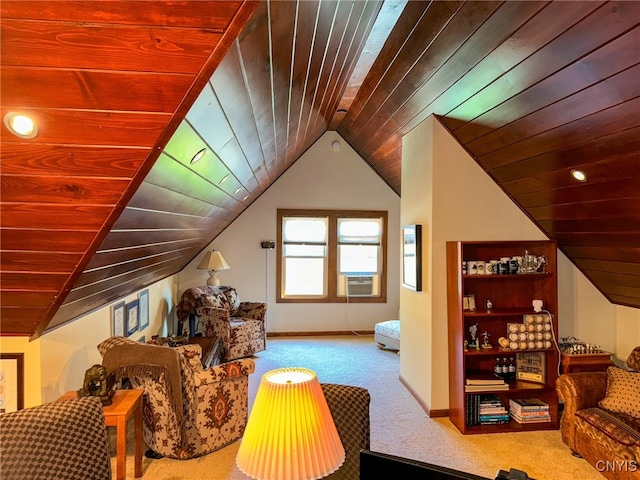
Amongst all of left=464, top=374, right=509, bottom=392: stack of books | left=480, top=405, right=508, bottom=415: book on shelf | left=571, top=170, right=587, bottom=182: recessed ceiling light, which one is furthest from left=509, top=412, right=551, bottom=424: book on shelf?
left=571, top=170, right=587, bottom=182: recessed ceiling light

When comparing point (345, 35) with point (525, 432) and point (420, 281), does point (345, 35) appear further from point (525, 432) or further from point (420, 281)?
point (525, 432)

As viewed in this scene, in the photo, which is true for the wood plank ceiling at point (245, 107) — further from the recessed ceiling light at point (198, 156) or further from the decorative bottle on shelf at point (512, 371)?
the decorative bottle on shelf at point (512, 371)

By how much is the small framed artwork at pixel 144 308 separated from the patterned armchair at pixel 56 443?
2.54 metres

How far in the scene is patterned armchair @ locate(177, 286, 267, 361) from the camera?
4826 millimetres

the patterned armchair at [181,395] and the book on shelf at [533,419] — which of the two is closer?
the patterned armchair at [181,395]

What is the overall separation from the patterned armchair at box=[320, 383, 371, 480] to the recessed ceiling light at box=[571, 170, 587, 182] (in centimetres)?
203

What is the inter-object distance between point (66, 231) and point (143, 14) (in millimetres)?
1025

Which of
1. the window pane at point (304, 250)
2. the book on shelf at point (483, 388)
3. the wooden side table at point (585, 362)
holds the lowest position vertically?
the book on shelf at point (483, 388)

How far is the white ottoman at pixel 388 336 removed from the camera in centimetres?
521

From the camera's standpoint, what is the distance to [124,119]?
1339mm

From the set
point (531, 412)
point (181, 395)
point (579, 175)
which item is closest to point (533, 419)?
point (531, 412)

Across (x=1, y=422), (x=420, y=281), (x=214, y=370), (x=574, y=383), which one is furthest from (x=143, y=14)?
(x=574, y=383)

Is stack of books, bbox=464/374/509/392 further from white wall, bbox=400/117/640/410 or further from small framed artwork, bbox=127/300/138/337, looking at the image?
small framed artwork, bbox=127/300/138/337

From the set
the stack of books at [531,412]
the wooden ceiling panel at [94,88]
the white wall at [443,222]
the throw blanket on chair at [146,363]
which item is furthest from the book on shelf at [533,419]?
the wooden ceiling panel at [94,88]
